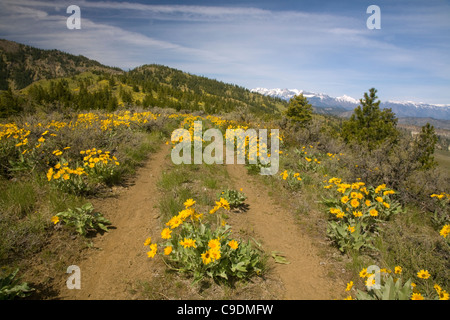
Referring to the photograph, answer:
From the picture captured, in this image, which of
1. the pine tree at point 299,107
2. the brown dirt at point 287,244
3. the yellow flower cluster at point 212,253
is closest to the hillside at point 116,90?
the pine tree at point 299,107

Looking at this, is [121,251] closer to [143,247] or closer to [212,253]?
[143,247]

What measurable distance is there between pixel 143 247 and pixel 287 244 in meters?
2.87

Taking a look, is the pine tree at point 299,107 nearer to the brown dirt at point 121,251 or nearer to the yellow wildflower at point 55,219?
the brown dirt at point 121,251

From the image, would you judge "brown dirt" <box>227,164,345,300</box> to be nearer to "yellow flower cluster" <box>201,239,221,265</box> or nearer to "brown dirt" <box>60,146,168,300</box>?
"yellow flower cluster" <box>201,239,221,265</box>

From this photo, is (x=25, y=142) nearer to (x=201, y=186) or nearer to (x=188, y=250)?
(x=201, y=186)

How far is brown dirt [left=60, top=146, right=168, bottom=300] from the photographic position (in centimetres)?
290

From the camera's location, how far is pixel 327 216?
515cm

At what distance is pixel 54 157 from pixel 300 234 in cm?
687

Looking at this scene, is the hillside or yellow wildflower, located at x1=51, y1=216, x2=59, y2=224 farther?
the hillside

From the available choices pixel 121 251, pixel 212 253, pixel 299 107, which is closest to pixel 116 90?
pixel 299 107

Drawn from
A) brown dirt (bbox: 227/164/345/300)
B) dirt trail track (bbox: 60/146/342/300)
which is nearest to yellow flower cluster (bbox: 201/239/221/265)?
dirt trail track (bbox: 60/146/342/300)

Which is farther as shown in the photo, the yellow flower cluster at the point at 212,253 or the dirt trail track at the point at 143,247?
the dirt trail track at the point at 143,247

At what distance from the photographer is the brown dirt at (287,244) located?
3.24 meters
